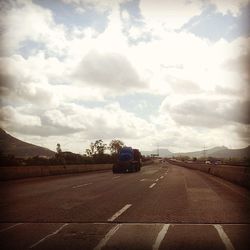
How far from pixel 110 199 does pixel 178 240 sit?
6857 mm

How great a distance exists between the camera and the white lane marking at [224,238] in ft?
22.1

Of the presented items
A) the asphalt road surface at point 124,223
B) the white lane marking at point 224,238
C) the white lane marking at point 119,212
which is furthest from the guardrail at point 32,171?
the white lane marking at point 224,238

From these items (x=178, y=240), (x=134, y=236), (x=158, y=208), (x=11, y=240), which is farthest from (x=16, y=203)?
(x=178, y=240)

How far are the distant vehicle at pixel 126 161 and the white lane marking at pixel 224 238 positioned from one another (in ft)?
106

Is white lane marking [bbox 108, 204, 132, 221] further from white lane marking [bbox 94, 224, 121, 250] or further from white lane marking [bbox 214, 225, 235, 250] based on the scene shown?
white lane marking [bbox 214, 225, 235, 250]

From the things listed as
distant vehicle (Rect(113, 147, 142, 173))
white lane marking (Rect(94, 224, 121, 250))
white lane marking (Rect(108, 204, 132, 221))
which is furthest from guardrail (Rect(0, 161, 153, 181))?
white lane marking (Rect(94, 224, 121, 250))

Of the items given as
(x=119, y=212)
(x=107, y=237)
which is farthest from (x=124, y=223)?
(x=119, y=212)

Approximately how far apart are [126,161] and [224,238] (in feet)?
111

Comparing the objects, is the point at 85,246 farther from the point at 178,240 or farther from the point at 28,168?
the point at 28,168

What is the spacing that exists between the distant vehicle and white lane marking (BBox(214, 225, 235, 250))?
32.2 metres

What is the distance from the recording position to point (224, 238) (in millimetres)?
7387

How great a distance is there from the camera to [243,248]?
661 centimetres

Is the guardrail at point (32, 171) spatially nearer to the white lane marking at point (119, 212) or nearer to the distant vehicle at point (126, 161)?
the distant vehicle at point (126, 161)

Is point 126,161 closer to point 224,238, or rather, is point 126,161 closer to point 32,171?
point 32,171
